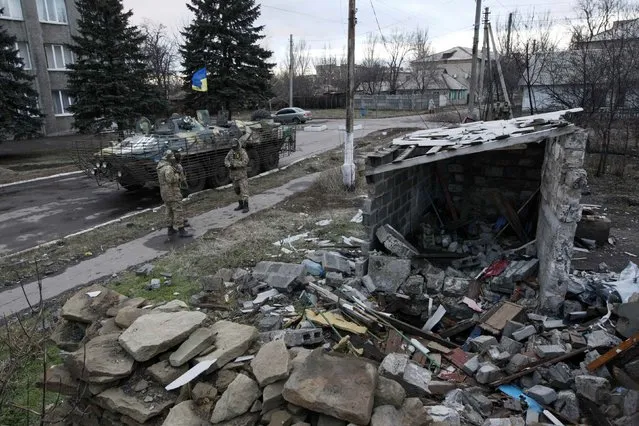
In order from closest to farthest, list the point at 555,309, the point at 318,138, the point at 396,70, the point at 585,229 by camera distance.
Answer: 1. the point at 555,309
2. the point at 585,229
3. the point at 318,138
4. the point at 396,70

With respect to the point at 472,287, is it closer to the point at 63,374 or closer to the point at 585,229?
the point at 585,229

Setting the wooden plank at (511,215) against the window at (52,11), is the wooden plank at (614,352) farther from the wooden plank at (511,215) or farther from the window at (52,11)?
the window at (52,11)

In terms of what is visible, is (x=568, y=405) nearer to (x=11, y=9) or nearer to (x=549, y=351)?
(x=549, y=351)

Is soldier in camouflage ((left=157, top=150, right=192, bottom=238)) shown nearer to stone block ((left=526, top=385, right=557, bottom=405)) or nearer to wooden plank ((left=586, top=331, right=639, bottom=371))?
stone block ((left=526, top=385, right=557, bottom=405))

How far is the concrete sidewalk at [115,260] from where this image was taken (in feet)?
20.4

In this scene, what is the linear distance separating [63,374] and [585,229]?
7.42 metres

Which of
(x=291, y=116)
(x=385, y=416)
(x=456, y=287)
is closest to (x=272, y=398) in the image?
(x=385, y=416)

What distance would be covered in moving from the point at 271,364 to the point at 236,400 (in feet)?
1.20

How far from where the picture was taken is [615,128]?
14820 millimetres

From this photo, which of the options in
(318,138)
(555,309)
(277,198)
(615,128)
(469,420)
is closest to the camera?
(469,420)

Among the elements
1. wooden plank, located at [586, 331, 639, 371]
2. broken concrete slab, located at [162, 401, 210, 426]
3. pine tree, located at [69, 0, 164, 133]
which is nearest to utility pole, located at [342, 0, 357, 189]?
wooden plank, located at [586, 331, 639, 371]

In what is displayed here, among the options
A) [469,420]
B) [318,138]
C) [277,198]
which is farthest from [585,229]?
[318,138]

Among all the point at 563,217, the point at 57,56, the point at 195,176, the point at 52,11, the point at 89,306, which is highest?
the point at 52,11

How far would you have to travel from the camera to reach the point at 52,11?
80.6ft
